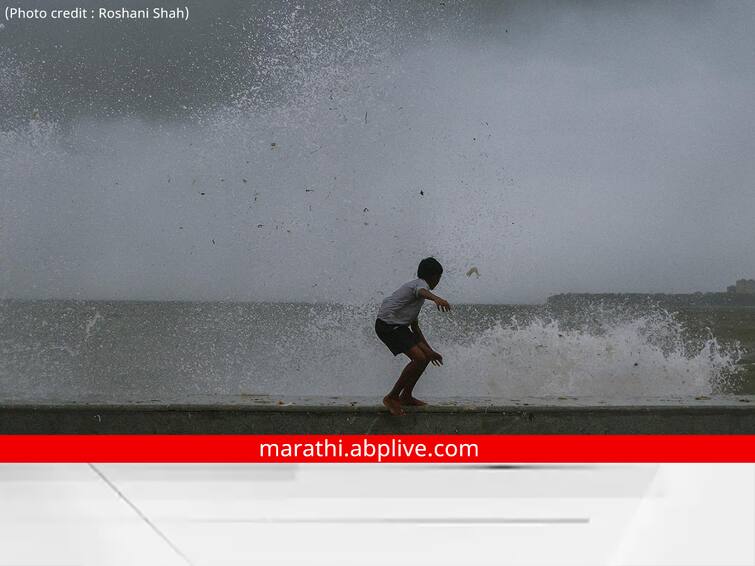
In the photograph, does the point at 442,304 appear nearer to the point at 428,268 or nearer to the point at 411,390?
the point at 428,268

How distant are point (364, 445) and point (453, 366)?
4431 mm

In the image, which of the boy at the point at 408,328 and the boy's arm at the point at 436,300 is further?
the boy at the point at 408,328

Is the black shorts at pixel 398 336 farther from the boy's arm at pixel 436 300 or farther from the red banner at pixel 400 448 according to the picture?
the red banner at pixel 400 448

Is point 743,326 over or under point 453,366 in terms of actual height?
over

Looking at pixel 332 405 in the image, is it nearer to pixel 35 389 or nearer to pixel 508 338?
pixel 508 338

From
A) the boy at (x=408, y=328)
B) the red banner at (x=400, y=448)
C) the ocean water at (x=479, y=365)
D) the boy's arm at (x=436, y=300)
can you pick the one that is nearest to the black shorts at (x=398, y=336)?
the boy at (x=408, y=328)

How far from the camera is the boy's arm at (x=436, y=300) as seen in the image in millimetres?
4730

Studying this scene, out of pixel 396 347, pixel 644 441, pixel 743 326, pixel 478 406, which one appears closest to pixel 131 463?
pixel 396 347

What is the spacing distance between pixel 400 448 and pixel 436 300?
3.63 ft

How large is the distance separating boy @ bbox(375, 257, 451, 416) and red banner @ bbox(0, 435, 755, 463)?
37cm

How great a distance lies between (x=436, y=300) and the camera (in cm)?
478

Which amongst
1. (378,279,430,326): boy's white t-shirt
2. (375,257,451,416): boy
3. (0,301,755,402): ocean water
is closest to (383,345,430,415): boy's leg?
(375,257,451,416): boy

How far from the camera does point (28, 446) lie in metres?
5.26

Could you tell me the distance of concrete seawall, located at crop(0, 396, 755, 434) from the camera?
203 inches
